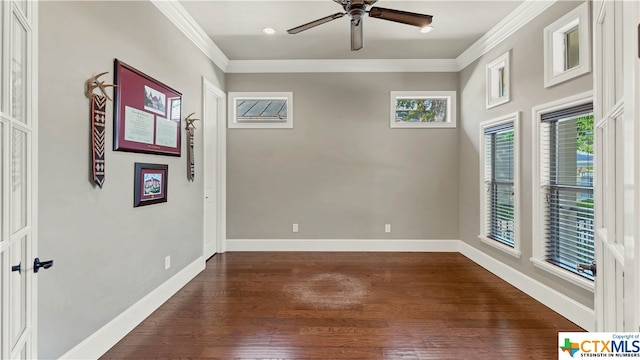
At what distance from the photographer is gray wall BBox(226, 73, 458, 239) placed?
4.34 metres

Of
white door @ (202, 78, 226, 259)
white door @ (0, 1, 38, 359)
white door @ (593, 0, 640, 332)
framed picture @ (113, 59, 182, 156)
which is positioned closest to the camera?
white door @ (593, 0, 640, 332)

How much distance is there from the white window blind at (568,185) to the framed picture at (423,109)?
67.5 inches

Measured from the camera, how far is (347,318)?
2430mm

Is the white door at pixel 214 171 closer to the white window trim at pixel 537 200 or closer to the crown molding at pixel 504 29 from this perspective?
the crown molding at pixel 504 29

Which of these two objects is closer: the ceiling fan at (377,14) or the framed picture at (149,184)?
the ceiling fan at (377,14)

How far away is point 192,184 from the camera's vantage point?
3.30 metres

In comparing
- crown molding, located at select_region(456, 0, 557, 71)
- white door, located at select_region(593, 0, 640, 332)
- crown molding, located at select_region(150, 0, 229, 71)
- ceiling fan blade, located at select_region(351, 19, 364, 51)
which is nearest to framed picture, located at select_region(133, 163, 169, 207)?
crown molding, located at select_region(150, 0, 229, 71)

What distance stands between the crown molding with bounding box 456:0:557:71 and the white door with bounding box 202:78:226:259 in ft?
11.9

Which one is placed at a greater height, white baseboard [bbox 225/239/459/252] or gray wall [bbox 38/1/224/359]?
gray wall [bbox 38/1/224/359]

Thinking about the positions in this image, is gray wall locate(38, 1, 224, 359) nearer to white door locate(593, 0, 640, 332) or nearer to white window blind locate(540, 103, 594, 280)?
white door locate(593, 0, 640, 332)

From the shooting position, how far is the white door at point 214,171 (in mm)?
3955

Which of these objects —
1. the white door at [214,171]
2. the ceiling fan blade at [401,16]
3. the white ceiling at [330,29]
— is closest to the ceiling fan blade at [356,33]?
the ceiling fan blade at [401,16]

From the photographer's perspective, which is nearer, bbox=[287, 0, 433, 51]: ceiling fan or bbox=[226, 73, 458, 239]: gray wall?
bbox=[287, 0, 433, 51]: ceiling fan

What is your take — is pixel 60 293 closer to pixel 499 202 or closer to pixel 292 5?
pixel 292 5
